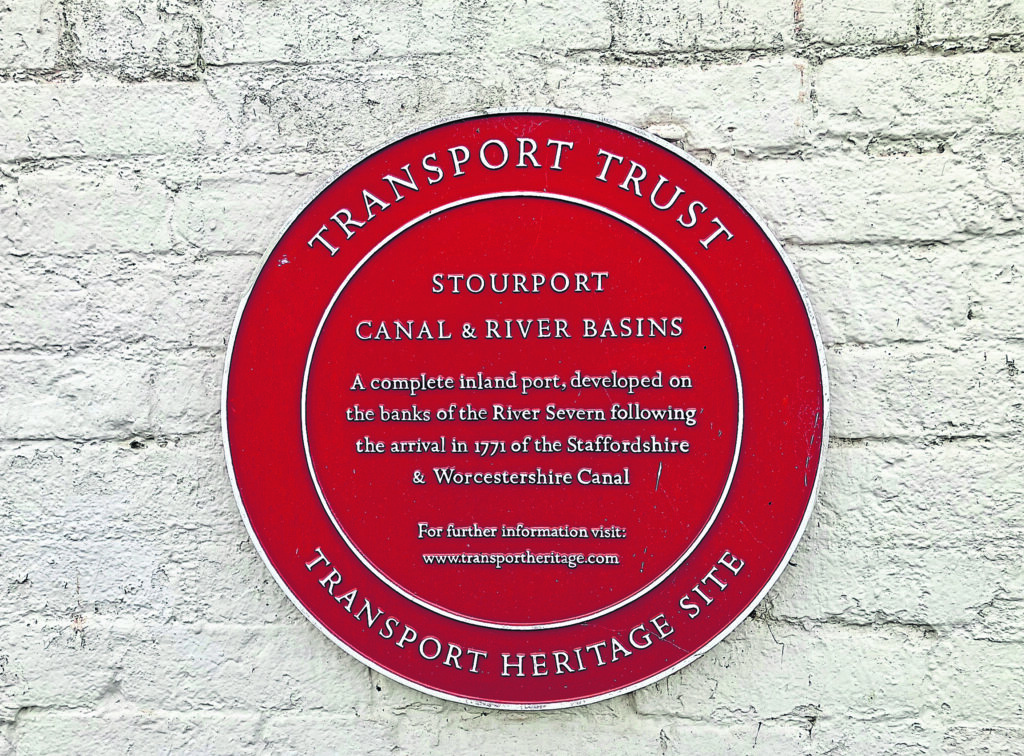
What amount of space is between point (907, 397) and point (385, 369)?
44.5 inches

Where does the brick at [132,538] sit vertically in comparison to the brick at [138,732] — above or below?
above

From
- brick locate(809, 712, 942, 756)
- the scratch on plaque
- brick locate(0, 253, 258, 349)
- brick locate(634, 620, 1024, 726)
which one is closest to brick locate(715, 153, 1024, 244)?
the scratch on plaque

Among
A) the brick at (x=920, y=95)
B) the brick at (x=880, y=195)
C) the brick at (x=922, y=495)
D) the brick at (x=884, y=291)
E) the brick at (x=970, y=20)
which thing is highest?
the brick at (x=970, y=20)

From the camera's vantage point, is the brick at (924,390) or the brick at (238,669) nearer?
the brick at (924,390)

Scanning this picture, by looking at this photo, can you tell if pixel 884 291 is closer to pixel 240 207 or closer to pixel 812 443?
pixel 812 443

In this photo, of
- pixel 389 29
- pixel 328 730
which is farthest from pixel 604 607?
pixel 389 29

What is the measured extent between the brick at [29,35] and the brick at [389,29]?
14.3 inches

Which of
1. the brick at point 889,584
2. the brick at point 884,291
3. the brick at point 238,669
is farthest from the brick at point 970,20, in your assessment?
the brick at point 238,669

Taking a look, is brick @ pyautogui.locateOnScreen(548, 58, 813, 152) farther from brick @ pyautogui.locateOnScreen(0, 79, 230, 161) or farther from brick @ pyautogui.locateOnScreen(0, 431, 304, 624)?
brick @ pyautogui.locateOnScreen(0, 431, 304, 624)

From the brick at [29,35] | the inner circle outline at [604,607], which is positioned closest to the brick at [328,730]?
the inner circle outline at [604,607]

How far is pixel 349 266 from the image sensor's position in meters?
1.79

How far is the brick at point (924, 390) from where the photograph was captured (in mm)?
1732

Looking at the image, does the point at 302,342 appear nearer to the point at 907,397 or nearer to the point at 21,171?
the point at 21,171

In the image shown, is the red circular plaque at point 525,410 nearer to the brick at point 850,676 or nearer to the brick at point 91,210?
the brick at point 850,676
